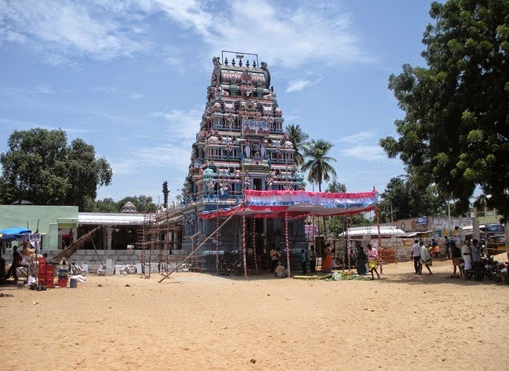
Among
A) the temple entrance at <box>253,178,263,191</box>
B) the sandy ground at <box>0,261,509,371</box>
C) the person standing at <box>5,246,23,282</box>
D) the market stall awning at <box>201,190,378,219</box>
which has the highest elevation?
the temple entrance at <box>253,178,263,191</box>

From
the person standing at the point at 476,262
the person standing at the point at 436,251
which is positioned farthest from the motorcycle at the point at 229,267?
the person standing at the point at 436,251

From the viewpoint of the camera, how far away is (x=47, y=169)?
4431cm

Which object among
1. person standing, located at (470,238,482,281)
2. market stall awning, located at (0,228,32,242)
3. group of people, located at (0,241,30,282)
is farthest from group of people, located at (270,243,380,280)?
market stall awning, located at (0,228,32,242)

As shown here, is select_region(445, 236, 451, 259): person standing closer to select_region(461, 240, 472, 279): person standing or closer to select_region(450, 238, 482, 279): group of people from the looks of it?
select_region(450, 238, 482, 279): group of people

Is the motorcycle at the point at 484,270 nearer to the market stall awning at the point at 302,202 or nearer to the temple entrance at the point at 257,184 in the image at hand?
the market stall awning at the point at 302,202

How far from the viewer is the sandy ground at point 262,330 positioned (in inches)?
287

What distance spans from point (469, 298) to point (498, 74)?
9.81m

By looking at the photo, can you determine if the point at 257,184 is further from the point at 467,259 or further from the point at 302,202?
the point at 467,259

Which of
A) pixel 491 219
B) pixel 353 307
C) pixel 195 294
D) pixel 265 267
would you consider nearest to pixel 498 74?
pixel 353 307

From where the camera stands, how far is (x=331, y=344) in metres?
8.45

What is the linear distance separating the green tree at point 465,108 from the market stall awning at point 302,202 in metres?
3.35

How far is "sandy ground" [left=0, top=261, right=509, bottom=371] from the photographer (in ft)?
23.9

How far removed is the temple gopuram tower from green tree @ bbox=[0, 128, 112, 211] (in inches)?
639

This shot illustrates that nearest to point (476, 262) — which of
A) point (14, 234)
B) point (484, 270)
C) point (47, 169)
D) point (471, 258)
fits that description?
point (471, 258)
